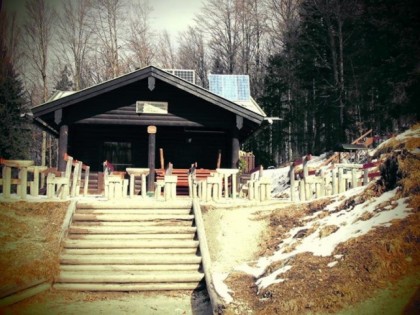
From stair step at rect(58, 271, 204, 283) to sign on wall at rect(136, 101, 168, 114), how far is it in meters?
9.35

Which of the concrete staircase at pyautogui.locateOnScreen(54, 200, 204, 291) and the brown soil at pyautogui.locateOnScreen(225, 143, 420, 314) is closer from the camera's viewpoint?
the brown soil at pyautogui.locateOnScreen(225, 143, 420, 314)

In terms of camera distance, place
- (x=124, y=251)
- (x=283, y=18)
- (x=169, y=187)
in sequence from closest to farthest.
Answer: (x=124, y=251)
(x=169, y=187)
(x=283, y=18)

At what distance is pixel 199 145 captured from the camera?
19.8m

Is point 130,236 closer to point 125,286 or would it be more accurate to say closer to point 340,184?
point 125,286

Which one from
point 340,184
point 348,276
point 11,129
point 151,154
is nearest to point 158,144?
point 151,154

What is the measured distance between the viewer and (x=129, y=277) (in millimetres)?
7934

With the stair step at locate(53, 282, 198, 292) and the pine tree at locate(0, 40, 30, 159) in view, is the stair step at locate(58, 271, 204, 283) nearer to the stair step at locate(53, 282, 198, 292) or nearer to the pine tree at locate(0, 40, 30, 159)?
the stair step at locate(53, 282, 198, 292)

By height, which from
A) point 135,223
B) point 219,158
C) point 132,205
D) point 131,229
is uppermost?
point 219,158

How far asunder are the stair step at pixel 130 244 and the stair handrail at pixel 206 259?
0.88 ft

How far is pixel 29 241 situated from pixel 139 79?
8.73m

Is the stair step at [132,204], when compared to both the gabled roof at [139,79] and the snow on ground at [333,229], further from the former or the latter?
the gabled roof at [139,79]

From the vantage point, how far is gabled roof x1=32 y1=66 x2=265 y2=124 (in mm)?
15297

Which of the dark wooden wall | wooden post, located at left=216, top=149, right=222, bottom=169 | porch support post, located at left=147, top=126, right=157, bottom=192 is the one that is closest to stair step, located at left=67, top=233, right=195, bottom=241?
porch support post, located at left=147, top=126, right=157, bottom=192

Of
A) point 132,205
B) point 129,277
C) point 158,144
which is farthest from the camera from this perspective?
point 158,144
